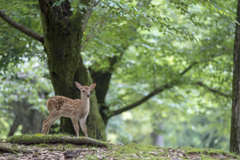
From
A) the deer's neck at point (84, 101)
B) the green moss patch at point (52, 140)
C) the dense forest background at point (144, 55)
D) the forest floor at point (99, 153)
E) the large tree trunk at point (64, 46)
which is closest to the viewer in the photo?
the forest floor at point (99, 153)

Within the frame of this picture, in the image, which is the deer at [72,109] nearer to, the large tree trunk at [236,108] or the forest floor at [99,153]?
the forest floor at [99,153]

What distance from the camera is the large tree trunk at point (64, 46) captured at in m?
5.63

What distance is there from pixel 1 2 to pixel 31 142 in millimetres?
3168

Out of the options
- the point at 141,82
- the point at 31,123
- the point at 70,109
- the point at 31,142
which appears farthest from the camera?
the point at 31,123

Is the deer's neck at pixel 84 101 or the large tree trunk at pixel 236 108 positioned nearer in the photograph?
the deer's neck at pixel 84 101

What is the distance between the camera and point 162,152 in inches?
199

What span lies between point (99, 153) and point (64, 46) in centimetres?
248

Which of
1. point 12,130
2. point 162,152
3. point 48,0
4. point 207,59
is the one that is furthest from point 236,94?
point 12,130

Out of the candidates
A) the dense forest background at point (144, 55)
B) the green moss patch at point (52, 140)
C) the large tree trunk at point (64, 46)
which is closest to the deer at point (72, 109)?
the green moss patch at point (52, 140)

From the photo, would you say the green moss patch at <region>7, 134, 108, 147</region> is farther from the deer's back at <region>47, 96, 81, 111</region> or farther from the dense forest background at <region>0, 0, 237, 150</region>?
the dense forest background at <region>0, 0, 237, 150</region>

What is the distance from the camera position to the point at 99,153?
14.5ft

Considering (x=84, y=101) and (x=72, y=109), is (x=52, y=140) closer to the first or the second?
(x=72, y=109)

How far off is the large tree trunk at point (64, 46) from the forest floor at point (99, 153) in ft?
4.79

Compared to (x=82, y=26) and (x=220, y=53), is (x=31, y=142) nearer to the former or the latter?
(x=82, y=26)
